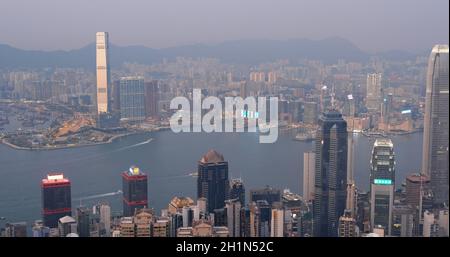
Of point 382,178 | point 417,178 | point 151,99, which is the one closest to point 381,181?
point 382,178

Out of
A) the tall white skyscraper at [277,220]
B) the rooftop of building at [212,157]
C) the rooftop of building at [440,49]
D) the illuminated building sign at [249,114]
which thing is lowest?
the tall white skyscraper at [277,220]

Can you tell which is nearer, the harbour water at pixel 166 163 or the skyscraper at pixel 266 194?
the skyscraper at pixel 266 194

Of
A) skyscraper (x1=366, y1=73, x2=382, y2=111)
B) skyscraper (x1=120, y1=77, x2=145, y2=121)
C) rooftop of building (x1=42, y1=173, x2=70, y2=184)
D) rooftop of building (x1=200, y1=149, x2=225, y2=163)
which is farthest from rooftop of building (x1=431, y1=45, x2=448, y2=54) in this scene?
rooftop of building (x1=42, y1=173, x2=70, y2=184)

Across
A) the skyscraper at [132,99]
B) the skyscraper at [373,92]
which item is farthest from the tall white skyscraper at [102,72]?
the skyscraper at [373,92]

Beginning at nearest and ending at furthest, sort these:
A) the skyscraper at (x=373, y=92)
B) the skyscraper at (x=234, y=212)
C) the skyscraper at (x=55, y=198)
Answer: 1. the skyscraper at (x=234, y=212)
2. the skyscraper at (x=55, y=198)
3. the skyscraper at (x=373, y=92)

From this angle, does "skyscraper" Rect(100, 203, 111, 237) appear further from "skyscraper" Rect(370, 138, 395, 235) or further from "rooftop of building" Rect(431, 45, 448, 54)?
"rooftop of building" Rect(431, 45, 448, 54)

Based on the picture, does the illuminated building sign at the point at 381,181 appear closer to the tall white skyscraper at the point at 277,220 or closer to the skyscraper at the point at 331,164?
the skyscraper at the point at 331,164
